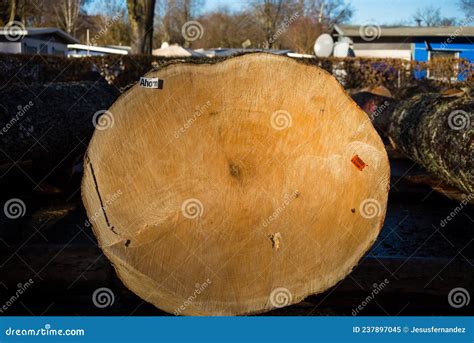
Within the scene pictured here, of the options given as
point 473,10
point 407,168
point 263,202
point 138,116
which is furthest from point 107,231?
point 473,10

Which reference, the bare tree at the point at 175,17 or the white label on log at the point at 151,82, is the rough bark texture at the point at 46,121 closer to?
the white label on log at the point at 151,82

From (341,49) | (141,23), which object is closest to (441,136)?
(141,23)

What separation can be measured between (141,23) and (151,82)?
16749 mm

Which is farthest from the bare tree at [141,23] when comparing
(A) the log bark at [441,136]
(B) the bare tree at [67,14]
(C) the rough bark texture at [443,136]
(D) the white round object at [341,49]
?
(B) the bare tree at [67,14]

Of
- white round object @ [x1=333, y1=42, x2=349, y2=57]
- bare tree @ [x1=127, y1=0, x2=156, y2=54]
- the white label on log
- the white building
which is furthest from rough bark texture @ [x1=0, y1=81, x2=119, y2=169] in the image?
white round object @ [x1=333, y1=42, x2=349, y2=57]

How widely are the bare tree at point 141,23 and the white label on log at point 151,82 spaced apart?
1657 centimetres

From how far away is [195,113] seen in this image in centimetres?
Answer: 308

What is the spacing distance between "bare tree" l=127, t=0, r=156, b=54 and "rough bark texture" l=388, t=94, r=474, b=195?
42.2ft

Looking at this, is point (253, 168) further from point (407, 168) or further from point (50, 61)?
point (50, 61)

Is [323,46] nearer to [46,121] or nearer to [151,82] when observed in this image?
[46,121]

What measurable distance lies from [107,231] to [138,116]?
0.64 meters

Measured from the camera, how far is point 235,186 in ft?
10.3

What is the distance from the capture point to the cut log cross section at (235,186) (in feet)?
9.98

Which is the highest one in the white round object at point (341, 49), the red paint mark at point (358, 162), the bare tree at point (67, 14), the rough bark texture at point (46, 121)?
the red paint mark at point (358, 162)
